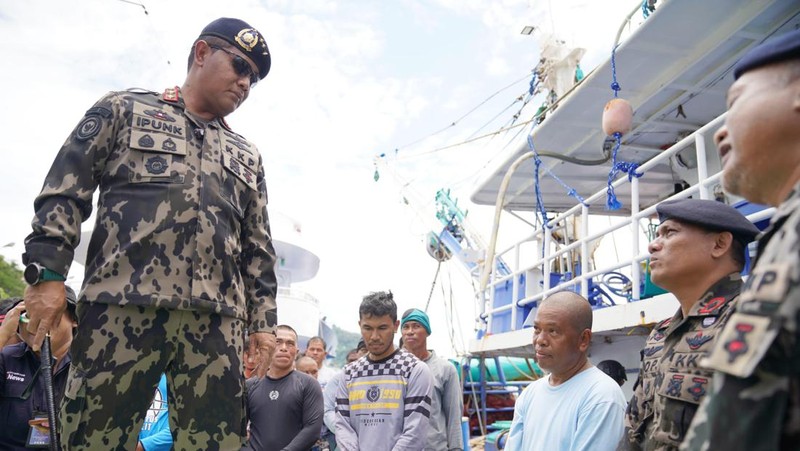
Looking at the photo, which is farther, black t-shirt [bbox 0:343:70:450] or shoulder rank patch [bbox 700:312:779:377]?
black t-shirt [bbox 0:343:70:450]

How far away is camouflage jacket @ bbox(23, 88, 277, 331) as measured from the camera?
1886 millimetres

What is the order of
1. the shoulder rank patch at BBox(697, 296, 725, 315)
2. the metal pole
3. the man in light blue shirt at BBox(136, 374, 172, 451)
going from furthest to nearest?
the man in light blue shirt at BBox(136, 374, 172, 451)
the shoulder rank patch at BBox(697, 296, 725, 315)
the metal pole

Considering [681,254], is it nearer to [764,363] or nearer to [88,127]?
[764,363]

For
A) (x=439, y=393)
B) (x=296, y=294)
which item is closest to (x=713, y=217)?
(x=439, y=393)

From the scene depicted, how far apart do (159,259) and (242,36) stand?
952mm

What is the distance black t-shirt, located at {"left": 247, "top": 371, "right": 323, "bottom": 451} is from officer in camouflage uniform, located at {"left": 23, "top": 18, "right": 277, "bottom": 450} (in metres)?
2.08

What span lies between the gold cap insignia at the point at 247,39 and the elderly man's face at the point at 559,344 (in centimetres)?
192

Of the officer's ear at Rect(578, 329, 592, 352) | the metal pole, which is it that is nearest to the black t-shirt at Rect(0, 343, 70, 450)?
the metal pole

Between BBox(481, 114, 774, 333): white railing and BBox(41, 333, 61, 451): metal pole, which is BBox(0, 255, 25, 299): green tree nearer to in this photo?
BBox(481, 114, 774, 333): white railing

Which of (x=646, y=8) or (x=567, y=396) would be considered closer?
(x=567, y=396)

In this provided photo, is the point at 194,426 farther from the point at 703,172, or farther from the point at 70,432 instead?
→ the point at 703,172

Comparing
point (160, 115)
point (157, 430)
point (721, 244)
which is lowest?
point (157, 430)

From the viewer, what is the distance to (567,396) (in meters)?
2.73

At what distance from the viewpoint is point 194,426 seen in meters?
1.90
